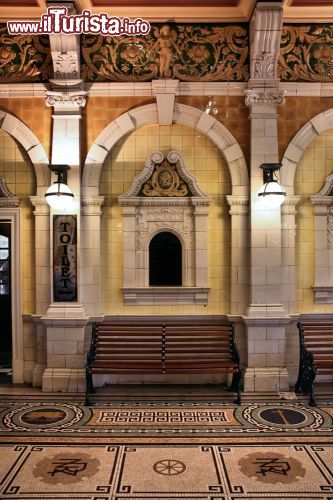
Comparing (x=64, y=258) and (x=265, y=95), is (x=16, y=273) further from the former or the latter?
(x=265, y=95)

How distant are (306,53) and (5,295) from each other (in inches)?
290

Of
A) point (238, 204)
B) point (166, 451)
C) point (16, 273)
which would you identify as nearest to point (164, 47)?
point (238, 204)

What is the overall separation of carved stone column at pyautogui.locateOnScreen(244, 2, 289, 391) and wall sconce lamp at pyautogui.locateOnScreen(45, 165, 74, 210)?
3.07 metres

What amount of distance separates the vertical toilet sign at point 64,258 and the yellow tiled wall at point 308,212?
3.91 m

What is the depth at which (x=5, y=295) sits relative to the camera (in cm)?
966

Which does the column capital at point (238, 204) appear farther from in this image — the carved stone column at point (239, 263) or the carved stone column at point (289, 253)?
the carved stone column at point (289, 253)

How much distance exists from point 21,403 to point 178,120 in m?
5.32

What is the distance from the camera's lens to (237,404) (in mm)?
7145

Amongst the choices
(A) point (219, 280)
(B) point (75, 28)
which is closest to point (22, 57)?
(B) point (75, 28)

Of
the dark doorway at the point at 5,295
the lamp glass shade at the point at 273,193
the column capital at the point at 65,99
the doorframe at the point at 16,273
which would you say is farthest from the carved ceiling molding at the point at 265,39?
the dark doorway at the point at 5,295

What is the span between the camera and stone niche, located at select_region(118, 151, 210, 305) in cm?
818

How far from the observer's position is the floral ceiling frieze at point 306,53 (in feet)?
26.5

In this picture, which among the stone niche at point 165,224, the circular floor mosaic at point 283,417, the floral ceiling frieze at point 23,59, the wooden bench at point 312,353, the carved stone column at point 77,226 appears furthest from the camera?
the stone niche at point 165,224

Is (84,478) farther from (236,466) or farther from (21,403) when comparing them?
(21,403)
